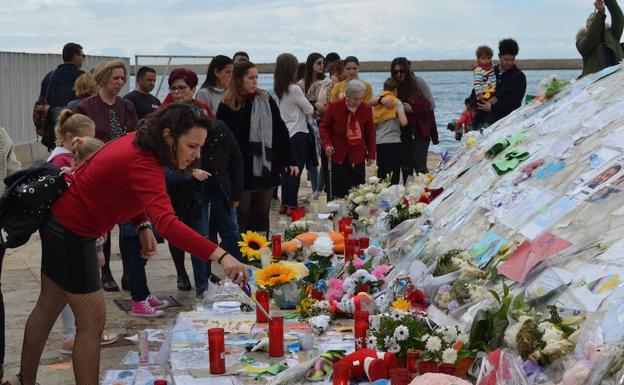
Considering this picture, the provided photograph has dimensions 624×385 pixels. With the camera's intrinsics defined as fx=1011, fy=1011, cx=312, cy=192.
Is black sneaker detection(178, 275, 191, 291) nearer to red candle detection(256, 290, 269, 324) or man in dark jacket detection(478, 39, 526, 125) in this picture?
red candle detection(256, 290, 269, 324)

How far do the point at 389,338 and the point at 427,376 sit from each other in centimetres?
57

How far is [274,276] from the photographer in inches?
235

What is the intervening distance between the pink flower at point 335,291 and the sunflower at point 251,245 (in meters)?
0.61

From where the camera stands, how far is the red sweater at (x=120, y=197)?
4414mm

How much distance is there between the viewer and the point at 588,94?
7027 millimetres

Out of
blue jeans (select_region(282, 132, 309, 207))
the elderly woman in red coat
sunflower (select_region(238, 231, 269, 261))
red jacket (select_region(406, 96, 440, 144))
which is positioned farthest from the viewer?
red jacket (select_region(406, 96, 440, 144))

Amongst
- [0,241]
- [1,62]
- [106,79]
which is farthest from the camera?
[1,62]

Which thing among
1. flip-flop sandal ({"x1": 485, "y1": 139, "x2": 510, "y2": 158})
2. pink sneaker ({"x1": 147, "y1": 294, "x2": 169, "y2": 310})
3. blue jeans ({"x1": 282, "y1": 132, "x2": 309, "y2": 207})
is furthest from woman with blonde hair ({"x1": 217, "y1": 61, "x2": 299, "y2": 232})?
blue jeans ({"x1": 282, "y1": 132, "x2": 309, "y2": 207})

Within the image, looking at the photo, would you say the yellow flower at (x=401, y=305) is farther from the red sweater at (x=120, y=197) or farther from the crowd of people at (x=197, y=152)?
the red sweater at (x=120, y=197)

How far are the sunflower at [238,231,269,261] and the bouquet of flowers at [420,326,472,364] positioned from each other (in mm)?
2174

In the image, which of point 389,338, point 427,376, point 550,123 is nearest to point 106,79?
point 550,123

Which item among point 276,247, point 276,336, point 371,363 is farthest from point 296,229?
point 371,363

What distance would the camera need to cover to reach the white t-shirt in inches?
409

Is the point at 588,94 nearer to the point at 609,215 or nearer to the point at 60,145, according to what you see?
the point at 609,215
